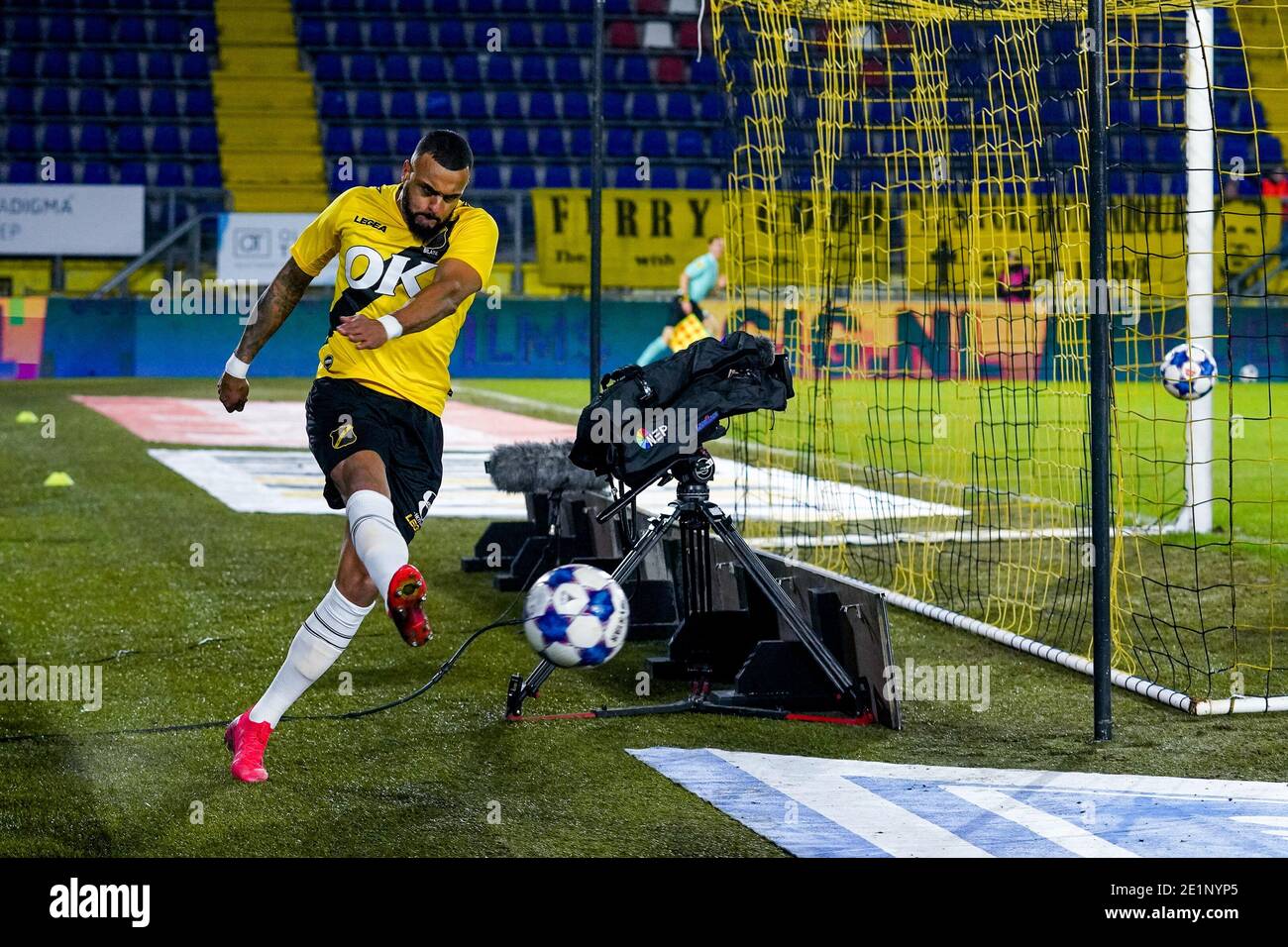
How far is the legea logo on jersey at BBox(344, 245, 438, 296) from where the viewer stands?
4727mm

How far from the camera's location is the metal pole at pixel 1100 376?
4.84m

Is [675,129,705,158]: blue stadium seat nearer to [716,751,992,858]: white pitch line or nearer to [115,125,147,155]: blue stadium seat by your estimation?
[115,125,147,155]: blue stadium seat

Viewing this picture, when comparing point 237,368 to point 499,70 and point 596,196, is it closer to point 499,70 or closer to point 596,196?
point 596,196

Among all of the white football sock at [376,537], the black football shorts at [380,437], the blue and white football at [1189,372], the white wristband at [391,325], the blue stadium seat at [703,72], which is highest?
the blue stadium seat at [703,72]

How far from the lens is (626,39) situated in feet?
96.2

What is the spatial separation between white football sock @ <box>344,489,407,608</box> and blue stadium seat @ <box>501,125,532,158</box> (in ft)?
77.6

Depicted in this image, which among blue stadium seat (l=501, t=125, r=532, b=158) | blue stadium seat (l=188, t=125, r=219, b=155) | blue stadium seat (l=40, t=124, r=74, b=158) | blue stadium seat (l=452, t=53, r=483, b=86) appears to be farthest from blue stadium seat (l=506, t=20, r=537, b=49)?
blue stadium seat (l=40, t=124, r=74, b=158)

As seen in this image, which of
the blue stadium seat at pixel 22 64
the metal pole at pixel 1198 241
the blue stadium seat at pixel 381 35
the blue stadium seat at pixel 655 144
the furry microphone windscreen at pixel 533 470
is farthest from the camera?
the blue stadium seat at pixel 381 35

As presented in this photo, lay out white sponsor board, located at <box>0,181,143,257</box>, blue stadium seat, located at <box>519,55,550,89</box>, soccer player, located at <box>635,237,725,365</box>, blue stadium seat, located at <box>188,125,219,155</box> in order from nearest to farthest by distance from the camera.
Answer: soccer player, located at <box>635,237,725,365</box> < white sponsor board, located at <box>0,181,143,257</box> < blue stadium seat, located at <box>188,125,219,155</box> < blue stadium seat, located at <box>519,55,550,89</box>

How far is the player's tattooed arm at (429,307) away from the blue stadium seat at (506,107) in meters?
24.1

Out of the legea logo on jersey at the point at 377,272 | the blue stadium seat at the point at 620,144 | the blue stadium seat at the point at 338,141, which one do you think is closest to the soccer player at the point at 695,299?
the blue stadium seat at the point at 620,144

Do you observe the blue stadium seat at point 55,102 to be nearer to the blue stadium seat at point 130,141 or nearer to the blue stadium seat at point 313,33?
the blue stadium seat at point 130,141
